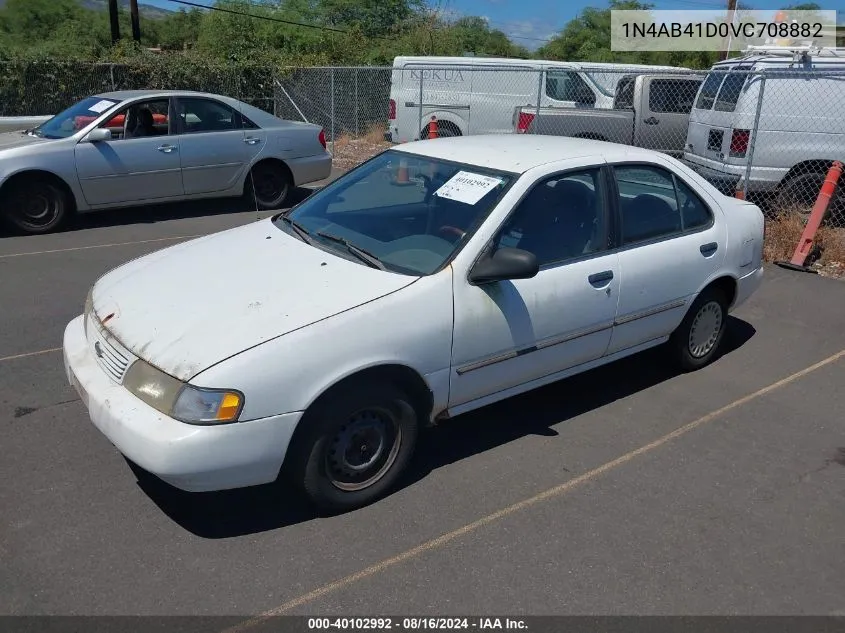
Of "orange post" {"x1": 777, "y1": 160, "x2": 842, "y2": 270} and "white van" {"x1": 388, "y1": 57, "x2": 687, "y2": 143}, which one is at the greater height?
"white van" {"x1": 388, "y1": 57, "x2": 687, "y2": 143}

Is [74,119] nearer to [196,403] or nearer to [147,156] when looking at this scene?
[147,156]

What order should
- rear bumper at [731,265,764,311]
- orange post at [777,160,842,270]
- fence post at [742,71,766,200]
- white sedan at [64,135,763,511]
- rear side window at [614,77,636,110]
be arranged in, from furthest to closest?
rear side window at [614,77,636,110]
fence post at [742,71,766,200]
orange post at [777,160,842,270]
rear bumper at [731,265,764,311]
white sedan at [64,135,763,511]

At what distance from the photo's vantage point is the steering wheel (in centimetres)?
392

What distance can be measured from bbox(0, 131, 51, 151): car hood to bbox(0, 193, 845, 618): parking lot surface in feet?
13.8

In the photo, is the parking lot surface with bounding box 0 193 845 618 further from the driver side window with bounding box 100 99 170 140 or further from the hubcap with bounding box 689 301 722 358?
the driver side window with bounding box 100 99 170 140

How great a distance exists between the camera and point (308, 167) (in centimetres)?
1057

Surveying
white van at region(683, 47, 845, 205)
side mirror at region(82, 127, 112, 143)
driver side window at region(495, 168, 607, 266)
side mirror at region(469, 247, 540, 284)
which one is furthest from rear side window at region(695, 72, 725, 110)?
side mirror at region(82, 127, 112, 143)

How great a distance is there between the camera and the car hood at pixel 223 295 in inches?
128

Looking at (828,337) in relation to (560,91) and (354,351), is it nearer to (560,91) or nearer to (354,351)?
(354,351)

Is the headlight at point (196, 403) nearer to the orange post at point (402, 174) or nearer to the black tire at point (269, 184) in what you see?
the orange post at point (402, 174)

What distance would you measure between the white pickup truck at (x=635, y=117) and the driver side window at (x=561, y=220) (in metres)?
7.02

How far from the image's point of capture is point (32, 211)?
8.60 metres

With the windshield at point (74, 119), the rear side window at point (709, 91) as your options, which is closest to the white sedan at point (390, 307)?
the rear side window at point (709, 91)

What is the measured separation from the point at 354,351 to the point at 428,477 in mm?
937
